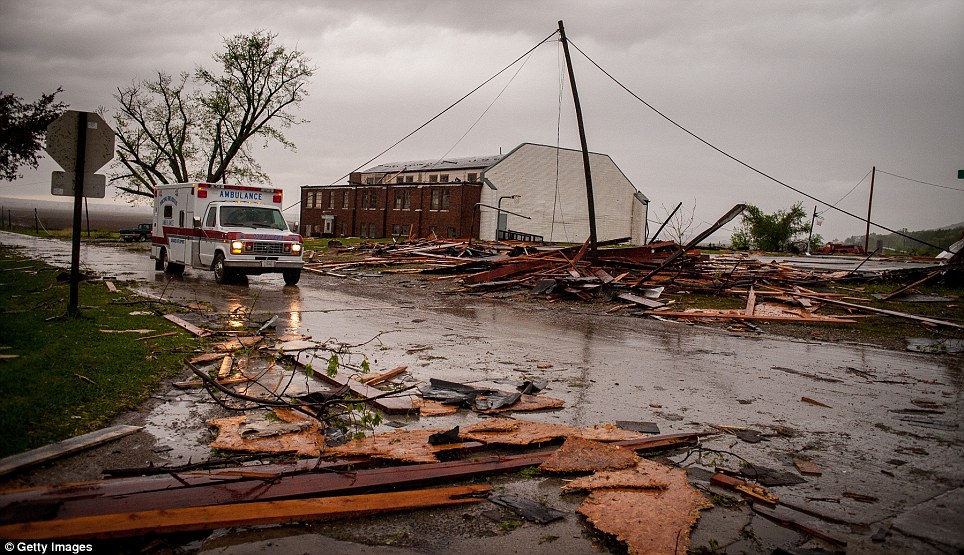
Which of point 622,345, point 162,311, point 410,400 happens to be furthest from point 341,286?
point 410,400

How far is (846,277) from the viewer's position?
18562mm

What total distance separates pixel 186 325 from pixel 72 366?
333cm

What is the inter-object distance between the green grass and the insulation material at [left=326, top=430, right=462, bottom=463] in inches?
82.5

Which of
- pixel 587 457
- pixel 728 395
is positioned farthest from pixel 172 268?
pixel 587 457

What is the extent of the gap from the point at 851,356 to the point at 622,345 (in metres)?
3.46

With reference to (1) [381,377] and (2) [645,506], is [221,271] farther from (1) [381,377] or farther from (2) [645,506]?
(2) [645,506]

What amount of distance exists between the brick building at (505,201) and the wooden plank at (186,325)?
44772mm

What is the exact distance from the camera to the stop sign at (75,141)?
9.10 meters

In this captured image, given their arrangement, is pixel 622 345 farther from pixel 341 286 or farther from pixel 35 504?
pixel 341 286

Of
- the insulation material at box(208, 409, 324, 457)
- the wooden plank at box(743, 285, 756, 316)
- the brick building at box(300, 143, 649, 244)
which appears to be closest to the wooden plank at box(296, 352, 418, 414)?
the insulation material at box(208, 409, 324, 457)

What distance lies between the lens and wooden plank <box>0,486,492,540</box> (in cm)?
299

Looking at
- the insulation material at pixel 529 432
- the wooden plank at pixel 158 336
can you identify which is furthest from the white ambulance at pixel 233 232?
the insulation material at pixel 529 432

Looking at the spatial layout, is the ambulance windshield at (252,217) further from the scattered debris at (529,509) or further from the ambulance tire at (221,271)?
the scattered debris at (529,509)

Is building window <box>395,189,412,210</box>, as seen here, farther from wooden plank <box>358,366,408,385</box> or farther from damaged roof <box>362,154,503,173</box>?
wooden plank <box>358,366,408,385</box>
